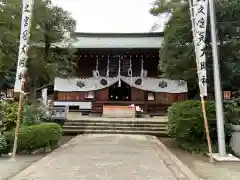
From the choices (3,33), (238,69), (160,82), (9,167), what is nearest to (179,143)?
(238,69)

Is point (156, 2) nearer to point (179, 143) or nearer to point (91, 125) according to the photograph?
point (179, 143)

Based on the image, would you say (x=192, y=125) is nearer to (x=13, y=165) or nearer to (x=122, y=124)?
(x=13, y=165)

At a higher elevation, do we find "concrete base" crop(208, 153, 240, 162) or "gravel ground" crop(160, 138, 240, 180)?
"concrete base" crop(208, 153, 240, 162)

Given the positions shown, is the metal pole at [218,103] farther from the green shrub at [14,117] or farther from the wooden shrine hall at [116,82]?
the wooden shrine hall at [116,82]

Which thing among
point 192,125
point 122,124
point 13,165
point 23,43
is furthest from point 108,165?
point 122,124

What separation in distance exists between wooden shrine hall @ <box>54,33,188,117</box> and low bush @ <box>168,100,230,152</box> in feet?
39.7

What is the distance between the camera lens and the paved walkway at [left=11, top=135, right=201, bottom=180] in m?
7.66

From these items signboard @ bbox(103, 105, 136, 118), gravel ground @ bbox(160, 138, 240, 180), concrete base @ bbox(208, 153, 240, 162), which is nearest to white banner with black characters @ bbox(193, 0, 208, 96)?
concrete base @ bbox(208, 153, 240, 162)

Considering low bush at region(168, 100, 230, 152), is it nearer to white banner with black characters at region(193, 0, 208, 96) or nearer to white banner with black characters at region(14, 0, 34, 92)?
white banner with black characters at region(193, 0, 208, 96)

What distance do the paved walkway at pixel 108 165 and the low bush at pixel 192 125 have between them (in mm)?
1104

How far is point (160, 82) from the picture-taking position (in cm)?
2588

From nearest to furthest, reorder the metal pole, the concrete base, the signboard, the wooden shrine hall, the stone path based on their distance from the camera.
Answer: the stone path
the concrete base
the metal pole
the signboard
the wooden shrine hall

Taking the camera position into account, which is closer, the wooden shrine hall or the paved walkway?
the paved walkway

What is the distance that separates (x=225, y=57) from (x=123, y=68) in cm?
1377
